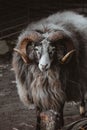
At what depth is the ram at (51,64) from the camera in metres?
6.92

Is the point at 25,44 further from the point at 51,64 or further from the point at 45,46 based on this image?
the point at 51,64

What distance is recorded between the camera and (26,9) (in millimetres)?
14117

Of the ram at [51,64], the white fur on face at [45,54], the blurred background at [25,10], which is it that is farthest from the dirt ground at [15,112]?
the blurred background at [25,10]

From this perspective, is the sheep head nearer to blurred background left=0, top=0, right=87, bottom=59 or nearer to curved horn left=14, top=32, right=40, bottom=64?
curved horn left=14, top=32, right=40, bottom=64

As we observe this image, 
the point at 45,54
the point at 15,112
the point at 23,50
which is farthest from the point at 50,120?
the point at 15,112

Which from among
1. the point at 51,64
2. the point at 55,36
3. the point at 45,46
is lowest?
the point at 51,64

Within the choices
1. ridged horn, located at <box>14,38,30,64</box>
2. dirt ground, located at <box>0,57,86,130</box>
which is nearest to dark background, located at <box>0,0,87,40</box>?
dirt ground, located at <box>0,57,86,130</box>

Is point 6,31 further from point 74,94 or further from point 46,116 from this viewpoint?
point 46,116

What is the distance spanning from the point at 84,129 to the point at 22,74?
3010 millimetres

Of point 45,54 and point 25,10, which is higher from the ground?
point 25,10

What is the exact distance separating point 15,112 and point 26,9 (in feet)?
20.6

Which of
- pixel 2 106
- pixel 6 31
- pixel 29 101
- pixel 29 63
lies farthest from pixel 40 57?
pixel 6 31

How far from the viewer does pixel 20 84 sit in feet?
23.9

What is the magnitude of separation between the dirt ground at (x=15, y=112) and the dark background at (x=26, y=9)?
386cm
